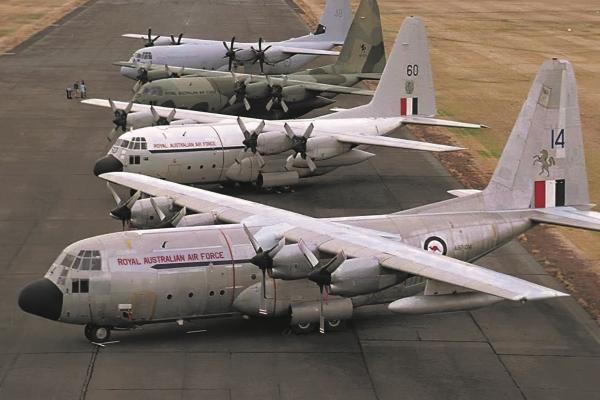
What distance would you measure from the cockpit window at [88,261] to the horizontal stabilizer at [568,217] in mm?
14911

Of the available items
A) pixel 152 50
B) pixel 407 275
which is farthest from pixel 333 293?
pixel 152 50

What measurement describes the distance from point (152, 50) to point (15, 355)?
161ft

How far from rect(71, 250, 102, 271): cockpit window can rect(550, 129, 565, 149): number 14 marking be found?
52.1 ft

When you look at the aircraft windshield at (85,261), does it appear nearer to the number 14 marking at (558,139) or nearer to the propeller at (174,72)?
the number 14 marking at (558,139)

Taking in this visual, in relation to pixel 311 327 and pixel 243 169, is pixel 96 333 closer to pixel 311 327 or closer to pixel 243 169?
pixel 311 327

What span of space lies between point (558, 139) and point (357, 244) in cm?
926

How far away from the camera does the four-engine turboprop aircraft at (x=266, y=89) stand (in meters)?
62.6

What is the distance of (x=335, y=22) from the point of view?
8712cm

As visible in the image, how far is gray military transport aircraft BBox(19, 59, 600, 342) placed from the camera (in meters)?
30.5

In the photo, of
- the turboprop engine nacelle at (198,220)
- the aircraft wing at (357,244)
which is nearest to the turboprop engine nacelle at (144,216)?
the aircraft wing at (357,244)

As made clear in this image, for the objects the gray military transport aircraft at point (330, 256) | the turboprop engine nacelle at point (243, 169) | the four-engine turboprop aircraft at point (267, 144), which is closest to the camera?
the gray military transport aircraft at point (330, 256)

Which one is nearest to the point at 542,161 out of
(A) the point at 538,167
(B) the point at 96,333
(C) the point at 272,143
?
(A) the point at 538,167

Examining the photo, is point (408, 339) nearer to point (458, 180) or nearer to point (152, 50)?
point (458, 180)

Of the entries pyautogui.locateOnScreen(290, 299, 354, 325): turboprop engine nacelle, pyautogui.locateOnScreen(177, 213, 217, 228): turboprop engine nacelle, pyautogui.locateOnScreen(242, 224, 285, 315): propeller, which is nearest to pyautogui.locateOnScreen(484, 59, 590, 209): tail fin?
pyautogui.locateOnScreen(290, 299, 354, 325): turboprop engine nacelle
